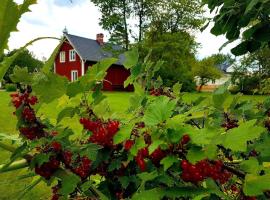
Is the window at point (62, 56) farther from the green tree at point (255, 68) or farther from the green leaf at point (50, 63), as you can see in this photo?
the green leaf at point (50, 63)

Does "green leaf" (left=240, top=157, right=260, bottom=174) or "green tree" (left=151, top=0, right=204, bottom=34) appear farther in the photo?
"green tree" (left=151, top=0, right=204, bottom=34)

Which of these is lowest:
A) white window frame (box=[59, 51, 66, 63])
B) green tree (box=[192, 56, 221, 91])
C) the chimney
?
green tree (box=[192, 56, 221, 91])

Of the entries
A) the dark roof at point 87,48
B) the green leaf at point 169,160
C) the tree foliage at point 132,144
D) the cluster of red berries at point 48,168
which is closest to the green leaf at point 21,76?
the tree foliage at point 132,144

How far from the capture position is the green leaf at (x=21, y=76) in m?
1.23

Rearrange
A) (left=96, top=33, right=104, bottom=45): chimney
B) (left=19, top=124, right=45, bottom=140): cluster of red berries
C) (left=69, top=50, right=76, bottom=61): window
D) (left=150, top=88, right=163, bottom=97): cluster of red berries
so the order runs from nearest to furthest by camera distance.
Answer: (left=19, top=124, right=45, bottom=140): cluster of red berries
(left=150, top=88, right=163, bottom=97): cluster of red berries
(left=69, top=50, right=76, bottom=61): window
(left=96, top=33, right=104, bottom=45): chimney

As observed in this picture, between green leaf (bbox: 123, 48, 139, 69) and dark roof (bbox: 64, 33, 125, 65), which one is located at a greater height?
dark roof (bbox: 64, 33, 125, 65)

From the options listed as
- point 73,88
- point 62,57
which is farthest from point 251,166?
point 62,57

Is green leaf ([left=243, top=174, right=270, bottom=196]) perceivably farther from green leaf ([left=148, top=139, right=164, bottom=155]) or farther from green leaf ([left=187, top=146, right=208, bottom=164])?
green leaf ([left=148, top=139, right=164, bottom=155])

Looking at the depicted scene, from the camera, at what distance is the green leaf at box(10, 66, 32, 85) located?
1228 mm

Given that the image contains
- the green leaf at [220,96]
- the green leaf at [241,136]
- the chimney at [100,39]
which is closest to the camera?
the green leaf at [241,136]

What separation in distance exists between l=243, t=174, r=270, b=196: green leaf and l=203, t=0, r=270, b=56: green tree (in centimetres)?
166

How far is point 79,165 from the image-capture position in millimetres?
1515

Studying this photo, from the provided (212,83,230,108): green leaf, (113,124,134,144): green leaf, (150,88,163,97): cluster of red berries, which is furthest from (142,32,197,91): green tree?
(113,124,134,144): green leaf

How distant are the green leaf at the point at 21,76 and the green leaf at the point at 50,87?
7 cm
